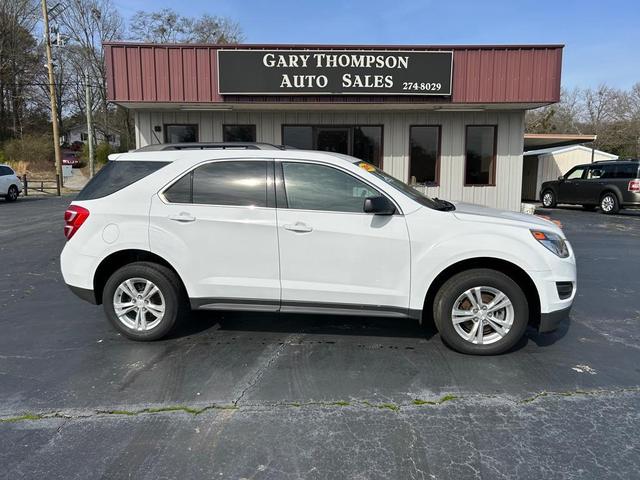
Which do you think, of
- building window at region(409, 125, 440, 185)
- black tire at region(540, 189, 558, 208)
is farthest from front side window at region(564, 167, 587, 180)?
building window at region(409, 125, 440, 185)

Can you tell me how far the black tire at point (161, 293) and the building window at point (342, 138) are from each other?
768 centimetres

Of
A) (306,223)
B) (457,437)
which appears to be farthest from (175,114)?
(457,437)

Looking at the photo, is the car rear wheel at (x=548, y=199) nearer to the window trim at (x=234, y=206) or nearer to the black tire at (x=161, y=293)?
the window trim at (x=234, y=206)

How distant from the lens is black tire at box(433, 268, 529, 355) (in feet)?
13.0

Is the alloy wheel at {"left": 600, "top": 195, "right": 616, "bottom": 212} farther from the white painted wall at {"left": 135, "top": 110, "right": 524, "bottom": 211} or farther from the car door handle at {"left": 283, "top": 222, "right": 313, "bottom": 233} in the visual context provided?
the car door handle at {"left": 283, "top": 222, "right": 313, "bottom": 233}

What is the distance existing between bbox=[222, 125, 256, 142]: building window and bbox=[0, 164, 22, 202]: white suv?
545 inches

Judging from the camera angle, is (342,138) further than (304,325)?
Yes

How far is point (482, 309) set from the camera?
403 centimetres

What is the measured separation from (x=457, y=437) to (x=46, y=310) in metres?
4.82

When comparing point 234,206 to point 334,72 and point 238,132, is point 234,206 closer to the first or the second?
point 334,72

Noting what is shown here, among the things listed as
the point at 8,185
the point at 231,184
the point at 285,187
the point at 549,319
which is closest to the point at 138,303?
the point at 231,184

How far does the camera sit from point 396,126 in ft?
37.7

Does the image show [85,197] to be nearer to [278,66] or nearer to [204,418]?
[204,418]

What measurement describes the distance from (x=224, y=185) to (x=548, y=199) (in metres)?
18.3
